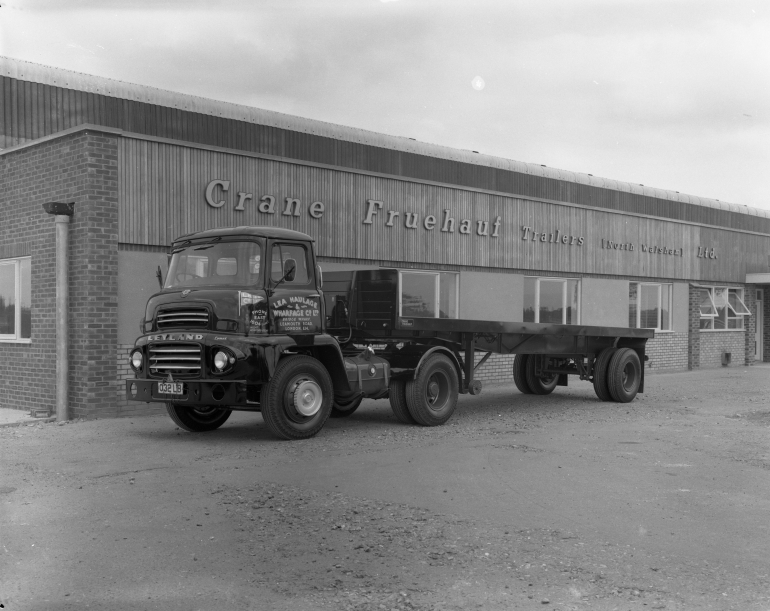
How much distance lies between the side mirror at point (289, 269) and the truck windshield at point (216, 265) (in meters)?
0.33

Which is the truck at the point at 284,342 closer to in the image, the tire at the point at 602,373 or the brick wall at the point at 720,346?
the tire at the point at 602,373

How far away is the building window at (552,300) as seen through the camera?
2080 cm

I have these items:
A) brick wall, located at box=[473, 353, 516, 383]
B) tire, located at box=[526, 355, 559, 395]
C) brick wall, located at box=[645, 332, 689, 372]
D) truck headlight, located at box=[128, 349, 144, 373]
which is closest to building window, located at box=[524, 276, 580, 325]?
brick wall, located at box=[473, 353, 516, 383]

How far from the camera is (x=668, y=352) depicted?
2477 centimetres

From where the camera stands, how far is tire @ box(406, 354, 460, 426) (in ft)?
→ 39.4

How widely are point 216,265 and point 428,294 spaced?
8227mm

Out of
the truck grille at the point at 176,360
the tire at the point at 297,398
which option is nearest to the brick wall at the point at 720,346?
the tire at the point at 297,398

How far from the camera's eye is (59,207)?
1277 cm

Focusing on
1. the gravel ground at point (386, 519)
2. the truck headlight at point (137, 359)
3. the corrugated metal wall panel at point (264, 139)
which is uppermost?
the corrugated metal wall panel at point (264, 139)

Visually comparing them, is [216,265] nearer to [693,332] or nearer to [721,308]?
[693,332]

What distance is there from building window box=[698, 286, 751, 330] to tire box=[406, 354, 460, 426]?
16.2m

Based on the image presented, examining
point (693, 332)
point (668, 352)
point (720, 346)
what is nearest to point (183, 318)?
point (668, 352)

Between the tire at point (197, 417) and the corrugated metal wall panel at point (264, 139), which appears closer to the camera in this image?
the tire at point (197, 417)

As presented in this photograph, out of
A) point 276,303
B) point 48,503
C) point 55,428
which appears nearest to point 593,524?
point 48,503
